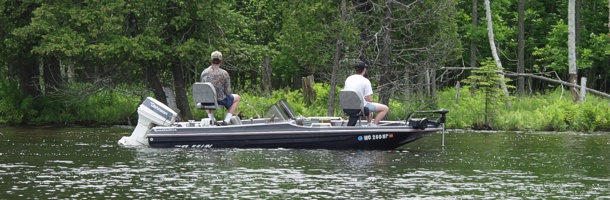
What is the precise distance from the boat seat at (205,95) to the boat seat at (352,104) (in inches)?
98.1

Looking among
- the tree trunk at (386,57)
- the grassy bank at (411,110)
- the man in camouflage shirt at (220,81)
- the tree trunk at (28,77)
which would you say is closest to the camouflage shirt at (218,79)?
the man in camouflage shirt at (220,81)

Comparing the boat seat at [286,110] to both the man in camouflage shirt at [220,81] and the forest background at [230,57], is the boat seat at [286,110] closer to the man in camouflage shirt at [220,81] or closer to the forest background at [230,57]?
the man in camouflage shirt at [220,81]

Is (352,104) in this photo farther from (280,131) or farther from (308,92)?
(308,92)

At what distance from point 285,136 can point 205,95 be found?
69.2 inches

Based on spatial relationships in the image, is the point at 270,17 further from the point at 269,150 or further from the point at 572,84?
the point at 269,150

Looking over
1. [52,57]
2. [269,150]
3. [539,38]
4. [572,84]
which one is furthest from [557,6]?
[269,150]

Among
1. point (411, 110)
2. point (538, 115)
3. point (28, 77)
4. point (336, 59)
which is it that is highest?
point (336, 59)

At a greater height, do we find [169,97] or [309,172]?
[169,97]

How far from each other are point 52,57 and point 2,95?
76.7 inches

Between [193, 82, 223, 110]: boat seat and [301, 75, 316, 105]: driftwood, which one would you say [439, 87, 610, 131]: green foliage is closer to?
[301, 75, 316, 105]: driftwood

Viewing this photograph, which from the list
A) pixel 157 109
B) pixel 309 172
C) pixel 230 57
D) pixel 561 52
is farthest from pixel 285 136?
pixel 561 52

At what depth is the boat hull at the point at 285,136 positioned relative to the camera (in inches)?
831

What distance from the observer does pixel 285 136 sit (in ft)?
70.2

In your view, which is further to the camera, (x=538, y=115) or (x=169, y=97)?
(x=169, y=97)
